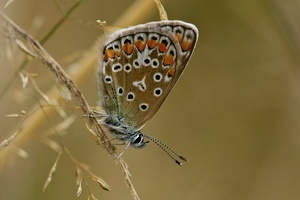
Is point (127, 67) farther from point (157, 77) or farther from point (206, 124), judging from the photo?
point (206, 124)

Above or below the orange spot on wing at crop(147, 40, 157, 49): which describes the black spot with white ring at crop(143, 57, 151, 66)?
below

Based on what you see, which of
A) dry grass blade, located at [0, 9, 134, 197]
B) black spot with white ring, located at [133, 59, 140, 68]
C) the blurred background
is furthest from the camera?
the blurred background

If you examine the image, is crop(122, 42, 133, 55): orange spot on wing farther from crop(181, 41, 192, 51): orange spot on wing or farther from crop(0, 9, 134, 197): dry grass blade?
crop(0, 9, 134, 197): dry grass blade

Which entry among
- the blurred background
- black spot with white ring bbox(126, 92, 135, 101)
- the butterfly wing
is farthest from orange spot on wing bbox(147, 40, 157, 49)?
the blurred background

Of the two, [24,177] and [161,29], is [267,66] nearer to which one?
[24,177]

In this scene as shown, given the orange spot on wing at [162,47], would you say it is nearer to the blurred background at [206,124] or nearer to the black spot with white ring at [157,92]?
the black spot with white ring at [157,92]

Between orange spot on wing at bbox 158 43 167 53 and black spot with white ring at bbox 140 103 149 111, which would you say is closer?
orange spot on wing at bbox 158 43 167 53

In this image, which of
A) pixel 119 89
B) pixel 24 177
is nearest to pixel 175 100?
pixel 24 177

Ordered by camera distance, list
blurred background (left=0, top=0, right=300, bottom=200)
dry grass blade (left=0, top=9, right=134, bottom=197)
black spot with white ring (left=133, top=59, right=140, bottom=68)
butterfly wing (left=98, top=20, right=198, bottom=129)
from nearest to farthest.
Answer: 1. dry grass blade (left=0, top=9, right=134, bottom=197)
2. butterfly wing (left=98, top=20, right=198, bottom=129)
3. black spot with white ring (left=133, top=59, right=140, bottom=68)
4. blurred background (left=0, top=0, right=300, bottom=200)
